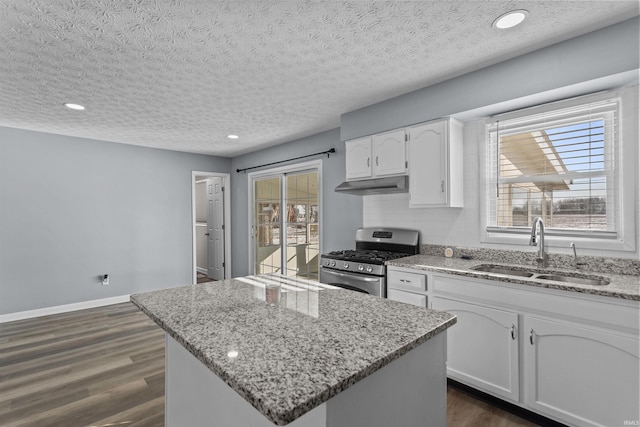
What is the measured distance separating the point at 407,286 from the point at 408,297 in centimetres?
9

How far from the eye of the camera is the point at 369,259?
2.87m

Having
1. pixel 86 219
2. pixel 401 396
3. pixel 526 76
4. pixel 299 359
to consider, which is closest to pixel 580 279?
pixel 526 76

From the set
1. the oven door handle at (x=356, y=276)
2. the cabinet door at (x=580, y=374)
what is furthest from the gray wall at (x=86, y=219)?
the cabinet door at (x=580, y=374)

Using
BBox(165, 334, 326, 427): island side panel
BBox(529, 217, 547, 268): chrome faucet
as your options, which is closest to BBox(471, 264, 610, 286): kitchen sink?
BBox(529, 217, 547, 268): chrome faucet

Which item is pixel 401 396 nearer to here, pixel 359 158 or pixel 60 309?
pixel 359 158

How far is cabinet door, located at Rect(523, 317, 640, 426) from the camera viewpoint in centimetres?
167

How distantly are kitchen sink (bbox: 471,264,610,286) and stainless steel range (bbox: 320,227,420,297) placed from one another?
731mm

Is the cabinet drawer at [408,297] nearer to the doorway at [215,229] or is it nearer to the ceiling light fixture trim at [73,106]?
the ceiling light fixture trim at [73,106]

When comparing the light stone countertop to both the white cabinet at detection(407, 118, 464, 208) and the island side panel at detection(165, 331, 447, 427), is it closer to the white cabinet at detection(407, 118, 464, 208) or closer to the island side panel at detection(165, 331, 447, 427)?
the white cabinet at detection(407, 118, 464, 208)

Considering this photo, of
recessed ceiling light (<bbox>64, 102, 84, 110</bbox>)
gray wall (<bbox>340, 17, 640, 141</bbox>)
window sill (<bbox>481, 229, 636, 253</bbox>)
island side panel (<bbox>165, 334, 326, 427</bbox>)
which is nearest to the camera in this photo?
island side panel (<bbox>165, 334, 326, 427</bbox>)

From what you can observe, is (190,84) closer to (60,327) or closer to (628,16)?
(628,16)

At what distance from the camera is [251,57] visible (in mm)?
2242

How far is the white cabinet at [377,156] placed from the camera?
3008mm

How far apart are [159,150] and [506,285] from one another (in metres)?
5.10
